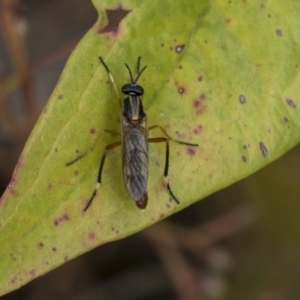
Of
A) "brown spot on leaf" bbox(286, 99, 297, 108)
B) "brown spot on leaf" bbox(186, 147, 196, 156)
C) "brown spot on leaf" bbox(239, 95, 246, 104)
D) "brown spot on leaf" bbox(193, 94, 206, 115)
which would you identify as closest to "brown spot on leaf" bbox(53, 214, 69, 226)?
"brown spot on leaf" bbox(186, 147, 196, 156)

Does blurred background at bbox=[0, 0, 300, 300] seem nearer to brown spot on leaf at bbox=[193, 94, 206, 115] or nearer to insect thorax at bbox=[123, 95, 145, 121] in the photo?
insect thorax at bbox=[123, 95, 145, 121]

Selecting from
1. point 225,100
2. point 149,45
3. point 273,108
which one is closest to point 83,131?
point 149,45

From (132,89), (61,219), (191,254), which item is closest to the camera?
(61,219)

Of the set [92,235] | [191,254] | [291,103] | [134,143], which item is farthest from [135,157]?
[191,254]

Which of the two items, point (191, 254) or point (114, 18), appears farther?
point (191, 254)

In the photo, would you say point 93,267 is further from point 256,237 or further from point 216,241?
point 256,237

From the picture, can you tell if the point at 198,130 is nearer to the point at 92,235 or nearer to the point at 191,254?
the point at 92,235
